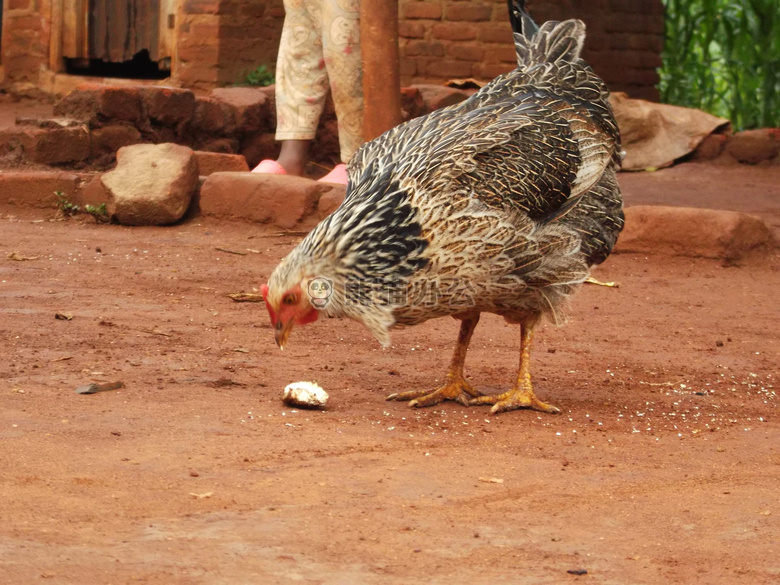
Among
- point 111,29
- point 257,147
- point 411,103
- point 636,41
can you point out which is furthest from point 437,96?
point 111,29

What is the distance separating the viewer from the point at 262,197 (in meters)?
7.13

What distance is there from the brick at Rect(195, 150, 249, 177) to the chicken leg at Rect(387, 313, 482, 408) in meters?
4.34

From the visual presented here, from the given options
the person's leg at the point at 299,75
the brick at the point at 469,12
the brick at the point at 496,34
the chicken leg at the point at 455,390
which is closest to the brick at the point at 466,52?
the brick at the point at 496,34

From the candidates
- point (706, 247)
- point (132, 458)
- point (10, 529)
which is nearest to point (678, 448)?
point (132, 458)

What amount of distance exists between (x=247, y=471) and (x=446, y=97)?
6.99m

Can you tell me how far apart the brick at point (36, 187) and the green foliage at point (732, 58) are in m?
8.44

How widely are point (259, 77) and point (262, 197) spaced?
374 cm

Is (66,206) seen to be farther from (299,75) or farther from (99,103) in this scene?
(299,75)

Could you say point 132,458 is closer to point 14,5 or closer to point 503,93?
point 503,93

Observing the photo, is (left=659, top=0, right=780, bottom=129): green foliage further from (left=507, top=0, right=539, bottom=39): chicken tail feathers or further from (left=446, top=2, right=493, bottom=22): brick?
(left=507, top=0, right=539, bottom=39): chicken tail feathers

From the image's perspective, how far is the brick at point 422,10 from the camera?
10680 millimetres

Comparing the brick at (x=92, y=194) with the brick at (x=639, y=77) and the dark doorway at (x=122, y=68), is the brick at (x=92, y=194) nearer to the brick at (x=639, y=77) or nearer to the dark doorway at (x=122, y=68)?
the dark doorway at (x=122, y=68)

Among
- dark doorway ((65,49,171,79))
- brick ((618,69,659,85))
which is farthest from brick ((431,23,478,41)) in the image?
dark doorway ((65,49,171,79))

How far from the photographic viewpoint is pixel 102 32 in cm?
1179
